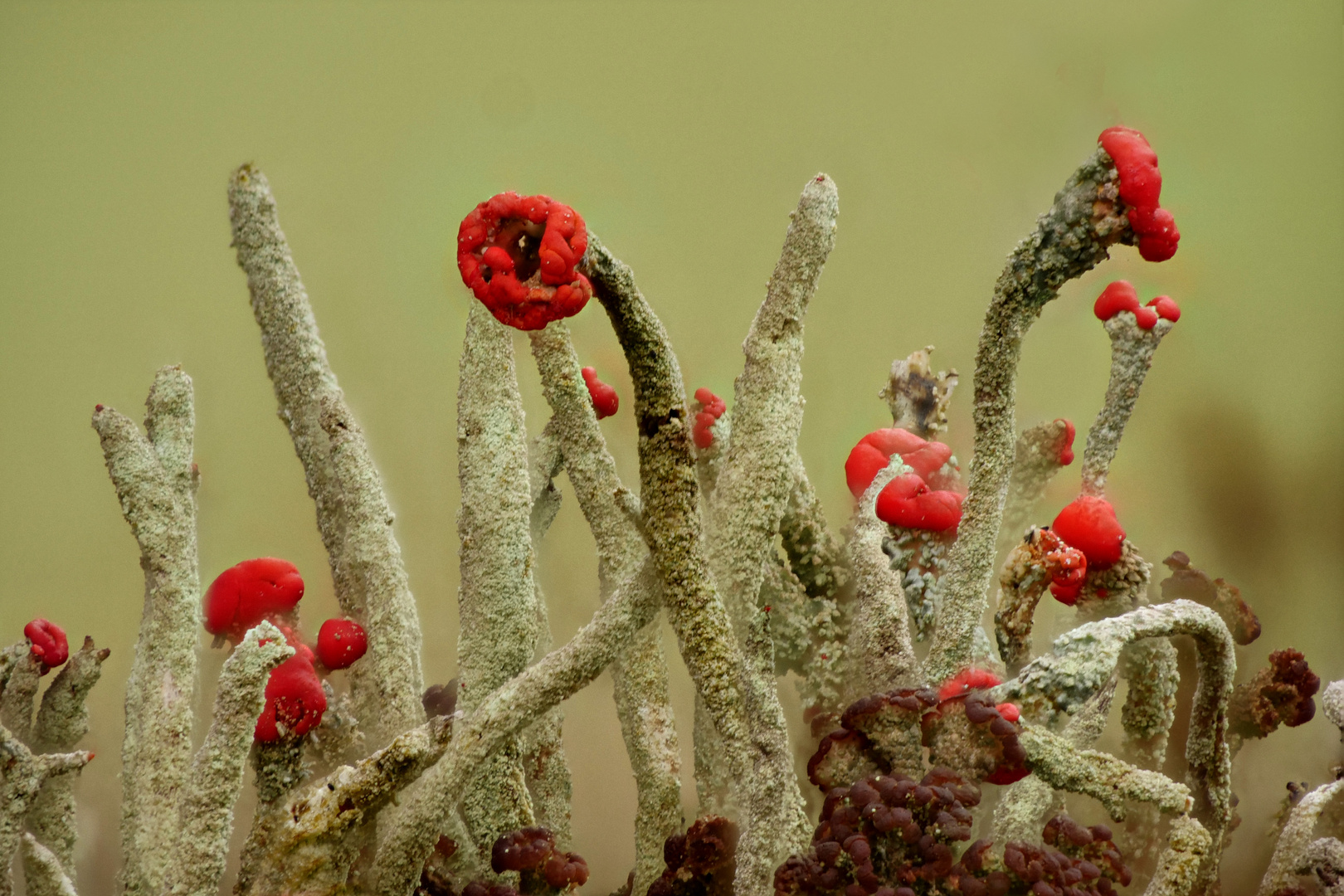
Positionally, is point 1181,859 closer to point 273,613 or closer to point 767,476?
point 767,476

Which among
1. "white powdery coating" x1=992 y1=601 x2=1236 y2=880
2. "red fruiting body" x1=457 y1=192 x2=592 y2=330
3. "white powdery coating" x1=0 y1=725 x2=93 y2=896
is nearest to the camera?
"red fruiting body" x1=457 y1=192 x2=592 y2=330

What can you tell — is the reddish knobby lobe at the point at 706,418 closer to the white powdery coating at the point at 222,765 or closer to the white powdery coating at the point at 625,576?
the white powdery coating at the point at 625,576

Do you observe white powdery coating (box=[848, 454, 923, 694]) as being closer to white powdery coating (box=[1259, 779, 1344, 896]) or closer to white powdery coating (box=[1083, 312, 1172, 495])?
white powdery coating (box=[1083, 312, 1172, 495])

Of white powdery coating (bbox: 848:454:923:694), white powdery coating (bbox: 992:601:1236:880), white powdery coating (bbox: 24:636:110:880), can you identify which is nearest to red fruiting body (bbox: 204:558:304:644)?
white powdery coating (bbox: 24:636:110:880)

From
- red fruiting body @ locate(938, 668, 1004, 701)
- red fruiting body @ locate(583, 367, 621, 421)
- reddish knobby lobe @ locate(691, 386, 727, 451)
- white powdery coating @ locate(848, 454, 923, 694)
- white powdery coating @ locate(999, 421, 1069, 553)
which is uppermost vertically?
red fruiting body @ locate(583, 367, 621, 421)

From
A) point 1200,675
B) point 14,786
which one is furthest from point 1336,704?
point 14,786

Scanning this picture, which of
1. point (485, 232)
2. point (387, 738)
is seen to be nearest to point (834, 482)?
point (387, 738)

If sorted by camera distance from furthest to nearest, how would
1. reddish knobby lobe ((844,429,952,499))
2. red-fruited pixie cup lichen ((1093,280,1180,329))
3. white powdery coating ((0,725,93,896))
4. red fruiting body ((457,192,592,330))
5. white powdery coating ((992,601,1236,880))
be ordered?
reddish knobby lobe ((844,429,952,499)) → red-fruited pixie cup lichen ((1093,280,1180,329)) → white powdery coating ((0,725,93,896)) → white powdery coating ((992,601,1236,880)) → red fruiting body ((457,192,592,330))
